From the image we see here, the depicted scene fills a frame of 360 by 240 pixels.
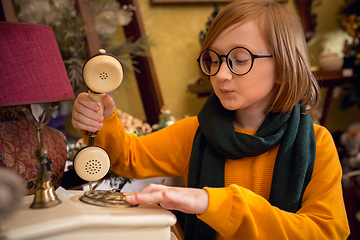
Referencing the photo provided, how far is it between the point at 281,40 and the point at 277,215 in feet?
1.43

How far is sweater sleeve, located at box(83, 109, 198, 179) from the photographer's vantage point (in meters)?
0.81

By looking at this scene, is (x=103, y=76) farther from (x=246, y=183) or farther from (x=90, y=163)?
(x=246, y=183)

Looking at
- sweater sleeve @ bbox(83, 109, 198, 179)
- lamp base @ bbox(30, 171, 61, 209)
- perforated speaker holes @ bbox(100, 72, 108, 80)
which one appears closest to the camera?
lamp base @ bbox(30, 171, 61, 209)

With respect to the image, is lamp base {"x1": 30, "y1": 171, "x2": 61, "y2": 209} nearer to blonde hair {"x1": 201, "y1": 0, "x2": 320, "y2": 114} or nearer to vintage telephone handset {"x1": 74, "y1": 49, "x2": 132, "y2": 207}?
vintage telephone handset {"x1": 74, "y1": 49, "x2": 132, "y2": 207}

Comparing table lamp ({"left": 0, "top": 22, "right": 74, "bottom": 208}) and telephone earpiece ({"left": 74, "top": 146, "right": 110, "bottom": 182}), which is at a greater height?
table lamp ({"left": 0, "top": 22, "right": 74, "bottom": 208})

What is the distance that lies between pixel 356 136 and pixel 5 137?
1.96 m

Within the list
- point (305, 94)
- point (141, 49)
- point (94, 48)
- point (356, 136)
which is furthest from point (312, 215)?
point (356, 136)

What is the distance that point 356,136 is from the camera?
1799 millimetres

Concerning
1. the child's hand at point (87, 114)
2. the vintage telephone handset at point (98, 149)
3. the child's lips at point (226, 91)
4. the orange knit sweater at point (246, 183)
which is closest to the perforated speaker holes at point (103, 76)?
the vintage telephone handset at point (98, 149)

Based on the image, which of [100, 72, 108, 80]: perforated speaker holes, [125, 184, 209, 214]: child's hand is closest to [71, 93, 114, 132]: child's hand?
[100, 72, 108, 80]: perforated speaker holes

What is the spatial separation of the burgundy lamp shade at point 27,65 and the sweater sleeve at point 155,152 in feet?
0.71

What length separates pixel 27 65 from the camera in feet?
1.97

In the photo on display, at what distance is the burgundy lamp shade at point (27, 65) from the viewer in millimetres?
576

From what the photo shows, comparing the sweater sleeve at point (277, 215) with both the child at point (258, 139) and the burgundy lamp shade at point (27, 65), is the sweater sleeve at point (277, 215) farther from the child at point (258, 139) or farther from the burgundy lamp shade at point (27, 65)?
the burgundy lamp shade at point (27, 65)
